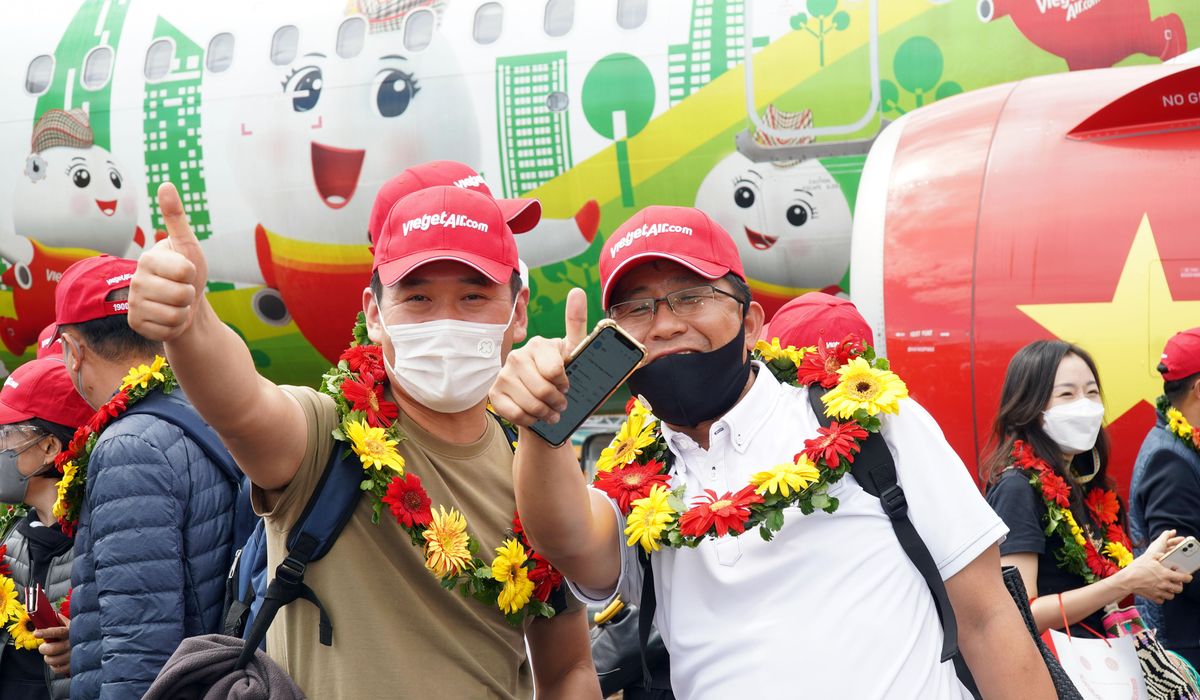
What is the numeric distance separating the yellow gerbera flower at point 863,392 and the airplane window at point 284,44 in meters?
8.64

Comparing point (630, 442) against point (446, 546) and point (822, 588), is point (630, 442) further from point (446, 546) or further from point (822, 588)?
point (822, 588)

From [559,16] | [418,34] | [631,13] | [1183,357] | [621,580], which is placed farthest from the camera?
[418,34]

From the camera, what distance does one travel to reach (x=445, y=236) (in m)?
2.55

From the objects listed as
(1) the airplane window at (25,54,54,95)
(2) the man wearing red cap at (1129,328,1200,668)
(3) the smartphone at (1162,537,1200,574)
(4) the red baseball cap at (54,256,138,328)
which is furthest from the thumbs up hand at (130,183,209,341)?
A: (1) the airplane window at (25,54,54,95)

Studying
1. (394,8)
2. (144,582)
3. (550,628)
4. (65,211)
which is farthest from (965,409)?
(65,211)

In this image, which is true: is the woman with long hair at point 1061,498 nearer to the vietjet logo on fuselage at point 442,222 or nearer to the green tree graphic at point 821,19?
the vietjet logo on fuselage at point 442,222

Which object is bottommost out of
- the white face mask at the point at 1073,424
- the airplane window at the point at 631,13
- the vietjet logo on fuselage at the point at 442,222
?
the white face mask at the point at 1073,424

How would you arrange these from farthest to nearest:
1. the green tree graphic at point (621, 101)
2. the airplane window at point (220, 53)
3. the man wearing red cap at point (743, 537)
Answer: the airplane window at point (220, 53), the green tree graphic at point (621, 101), the man wearing red cap at point (743, 537)

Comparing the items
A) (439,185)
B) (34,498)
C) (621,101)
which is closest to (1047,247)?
(621,101)

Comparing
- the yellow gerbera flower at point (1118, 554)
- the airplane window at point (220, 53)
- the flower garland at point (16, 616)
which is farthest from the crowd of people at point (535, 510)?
the airplane window at point (220, 53)

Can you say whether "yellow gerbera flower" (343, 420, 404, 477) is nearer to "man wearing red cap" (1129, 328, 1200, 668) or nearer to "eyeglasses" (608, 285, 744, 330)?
"eyeglasses" (608, 285, 744, 330)

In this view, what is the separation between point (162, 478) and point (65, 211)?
8.59 m

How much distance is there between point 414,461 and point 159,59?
9138mm

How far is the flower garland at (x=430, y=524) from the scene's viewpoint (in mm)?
2463
